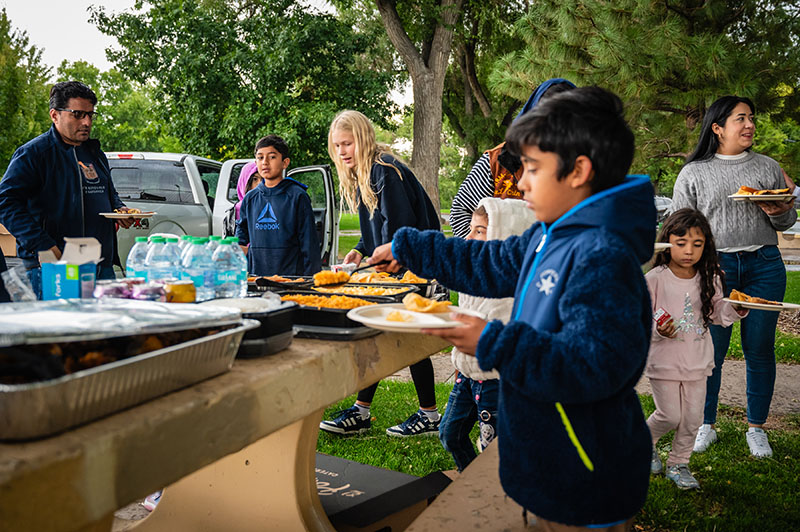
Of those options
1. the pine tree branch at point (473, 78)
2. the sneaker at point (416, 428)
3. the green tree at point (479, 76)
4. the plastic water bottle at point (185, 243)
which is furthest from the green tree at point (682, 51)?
the pine tree branch at point (473, 78)

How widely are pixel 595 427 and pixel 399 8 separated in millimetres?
14020

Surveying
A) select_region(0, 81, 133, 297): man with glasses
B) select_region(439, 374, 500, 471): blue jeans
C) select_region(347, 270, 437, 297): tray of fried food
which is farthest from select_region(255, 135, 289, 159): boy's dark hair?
select_region(439, 374, 500, 471): blue jeans

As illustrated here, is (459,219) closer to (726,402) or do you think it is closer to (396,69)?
(726,402)

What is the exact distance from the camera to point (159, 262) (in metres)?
2.36

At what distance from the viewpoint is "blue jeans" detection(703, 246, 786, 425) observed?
4.14 m

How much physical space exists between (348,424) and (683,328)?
235 cm

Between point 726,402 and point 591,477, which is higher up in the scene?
point 591,477

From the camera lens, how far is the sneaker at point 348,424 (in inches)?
181

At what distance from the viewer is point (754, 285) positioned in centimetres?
418

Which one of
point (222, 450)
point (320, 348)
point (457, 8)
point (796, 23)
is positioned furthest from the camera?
point (457, 8)

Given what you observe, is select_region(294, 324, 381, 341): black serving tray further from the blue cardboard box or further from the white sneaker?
the white sneaker

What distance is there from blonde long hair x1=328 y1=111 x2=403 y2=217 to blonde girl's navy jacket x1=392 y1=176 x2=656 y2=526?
7.42 feet

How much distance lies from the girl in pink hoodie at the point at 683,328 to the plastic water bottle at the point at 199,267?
251 centimetres

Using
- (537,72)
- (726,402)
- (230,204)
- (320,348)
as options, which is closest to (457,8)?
(537,72)
